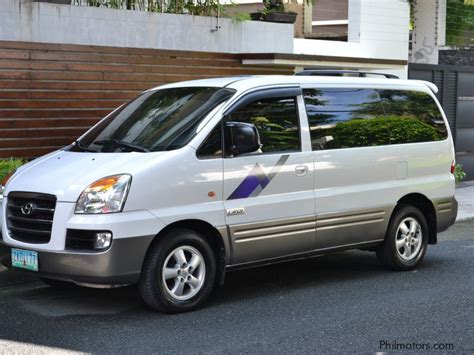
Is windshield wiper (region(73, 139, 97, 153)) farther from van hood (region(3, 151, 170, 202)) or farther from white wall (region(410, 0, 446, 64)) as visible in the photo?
white wall (region(410, 0, 446, 64))

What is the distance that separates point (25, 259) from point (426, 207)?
4350 mm

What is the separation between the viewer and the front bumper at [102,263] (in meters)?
6.31

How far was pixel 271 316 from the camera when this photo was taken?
22.1 ft

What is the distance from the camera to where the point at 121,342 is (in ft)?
19.6

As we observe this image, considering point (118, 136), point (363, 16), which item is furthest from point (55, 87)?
point (363, 16)

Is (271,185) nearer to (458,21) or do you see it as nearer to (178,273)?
(178,273)

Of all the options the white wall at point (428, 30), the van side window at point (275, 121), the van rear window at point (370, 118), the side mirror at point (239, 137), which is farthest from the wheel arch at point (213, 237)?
the white wall at point (428, 30)

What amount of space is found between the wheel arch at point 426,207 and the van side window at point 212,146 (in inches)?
97.2

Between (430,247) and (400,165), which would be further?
(430,247)

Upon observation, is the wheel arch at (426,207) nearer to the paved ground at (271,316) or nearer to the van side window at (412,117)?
the paved ground at (271,316)

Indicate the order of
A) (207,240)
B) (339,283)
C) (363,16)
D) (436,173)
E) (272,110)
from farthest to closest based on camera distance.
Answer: (363,16) → (436,173) → (339,283) → (272,110) → (207,240)

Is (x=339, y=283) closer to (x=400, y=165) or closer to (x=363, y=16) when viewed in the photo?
(x=400, y=165)

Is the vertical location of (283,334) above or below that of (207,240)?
below

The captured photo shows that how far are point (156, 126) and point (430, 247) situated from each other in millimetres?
4586
